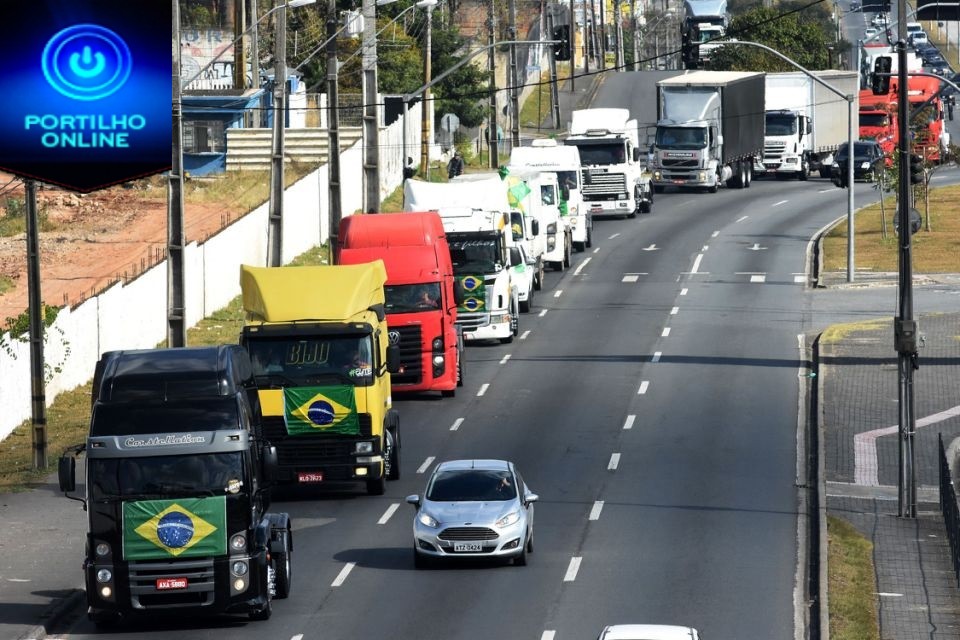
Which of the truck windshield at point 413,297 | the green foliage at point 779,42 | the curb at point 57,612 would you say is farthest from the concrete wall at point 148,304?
the green foliage at point 779,42

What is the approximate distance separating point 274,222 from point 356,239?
6.51m

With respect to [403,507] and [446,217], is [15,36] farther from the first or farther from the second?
[446,217]

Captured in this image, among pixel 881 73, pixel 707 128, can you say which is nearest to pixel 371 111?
pixel 881 73

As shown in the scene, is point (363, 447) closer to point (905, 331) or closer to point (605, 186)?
point (905, 331)

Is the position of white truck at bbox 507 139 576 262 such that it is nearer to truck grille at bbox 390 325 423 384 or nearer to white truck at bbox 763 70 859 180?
truck grille at bbox 390 325 423 384

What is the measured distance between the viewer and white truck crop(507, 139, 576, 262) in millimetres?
66062

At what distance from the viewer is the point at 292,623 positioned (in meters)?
25.7

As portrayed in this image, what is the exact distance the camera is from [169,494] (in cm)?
2425

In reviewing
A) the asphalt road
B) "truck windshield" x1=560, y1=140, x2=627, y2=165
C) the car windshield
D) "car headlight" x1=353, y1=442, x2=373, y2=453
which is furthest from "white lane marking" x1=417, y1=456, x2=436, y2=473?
"truck windshield" x1=560, y1=140, x2=627, y2=165

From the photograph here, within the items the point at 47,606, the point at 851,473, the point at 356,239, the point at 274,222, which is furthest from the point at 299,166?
the point at 47,606

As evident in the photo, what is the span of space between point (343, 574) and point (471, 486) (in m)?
2.47

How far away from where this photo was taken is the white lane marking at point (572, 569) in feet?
92.4

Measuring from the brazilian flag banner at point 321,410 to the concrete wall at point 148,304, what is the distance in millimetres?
9877

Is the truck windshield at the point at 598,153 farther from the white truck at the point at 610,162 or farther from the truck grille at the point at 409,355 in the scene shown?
the truck grille at the point at 409,355
